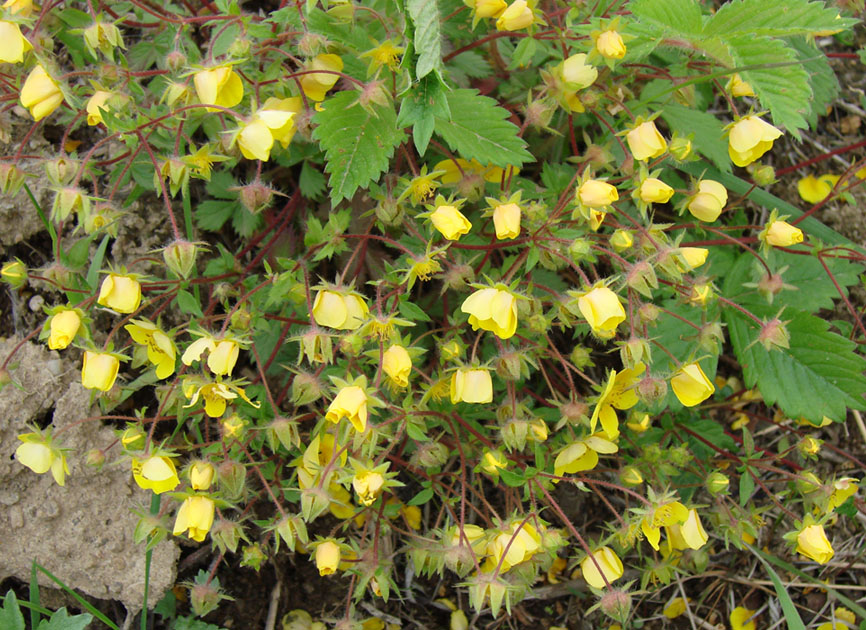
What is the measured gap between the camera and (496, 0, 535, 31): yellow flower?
74.9 inches

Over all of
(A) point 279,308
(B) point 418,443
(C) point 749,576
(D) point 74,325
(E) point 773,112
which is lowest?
(C) point 749,576

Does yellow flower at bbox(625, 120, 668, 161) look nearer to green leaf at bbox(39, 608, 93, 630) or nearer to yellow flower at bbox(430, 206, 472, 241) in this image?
yellow flower at bbox(430, 206, 472, 241)

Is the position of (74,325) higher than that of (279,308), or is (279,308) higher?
(74,325)

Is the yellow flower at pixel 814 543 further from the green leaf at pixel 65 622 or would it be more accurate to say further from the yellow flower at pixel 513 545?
the green leaf at pixel 65 622

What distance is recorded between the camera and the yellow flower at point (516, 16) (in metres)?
1.90

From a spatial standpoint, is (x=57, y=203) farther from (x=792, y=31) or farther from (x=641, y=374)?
(x=792, y=31)

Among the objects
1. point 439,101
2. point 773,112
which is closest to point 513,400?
point 439,101

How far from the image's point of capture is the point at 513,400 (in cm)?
201

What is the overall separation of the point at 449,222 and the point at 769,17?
113cm

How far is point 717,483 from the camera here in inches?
84.4

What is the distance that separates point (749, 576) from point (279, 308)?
1.98 m

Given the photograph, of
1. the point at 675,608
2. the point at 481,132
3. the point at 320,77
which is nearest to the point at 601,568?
the point at 675,608

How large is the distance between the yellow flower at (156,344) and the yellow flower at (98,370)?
98 mm

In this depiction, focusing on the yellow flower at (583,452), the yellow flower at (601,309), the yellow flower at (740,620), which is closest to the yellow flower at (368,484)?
the yellow flower at (583,452)
